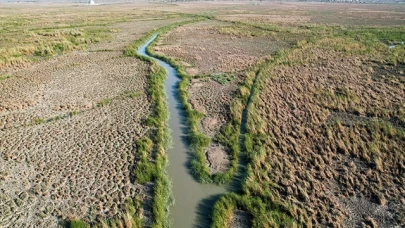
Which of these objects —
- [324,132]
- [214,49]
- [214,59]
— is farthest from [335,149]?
[214,49]

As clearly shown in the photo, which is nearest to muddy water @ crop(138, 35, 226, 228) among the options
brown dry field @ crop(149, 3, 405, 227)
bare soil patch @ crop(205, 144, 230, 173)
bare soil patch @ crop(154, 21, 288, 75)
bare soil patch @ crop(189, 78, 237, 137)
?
bare soil patch @ crop(205, 144, 230, 173)

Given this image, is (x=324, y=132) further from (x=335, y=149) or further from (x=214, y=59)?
(x=214, y=59)

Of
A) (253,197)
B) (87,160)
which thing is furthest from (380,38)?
(87,160)

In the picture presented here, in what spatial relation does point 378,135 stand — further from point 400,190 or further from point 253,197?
point 253,197

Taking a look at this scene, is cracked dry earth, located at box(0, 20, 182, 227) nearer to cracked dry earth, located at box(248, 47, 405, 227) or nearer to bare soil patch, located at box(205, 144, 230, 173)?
bare soil patch, located at box(205, 144, 230, 173)

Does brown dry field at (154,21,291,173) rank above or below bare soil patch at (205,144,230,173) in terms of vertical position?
above
